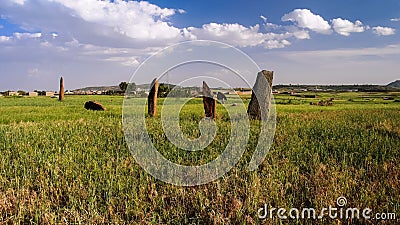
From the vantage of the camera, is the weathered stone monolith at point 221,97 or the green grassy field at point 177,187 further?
the weathered stone monolith at point 221,97

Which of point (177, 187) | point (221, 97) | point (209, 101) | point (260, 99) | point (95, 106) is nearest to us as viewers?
point (177, 187)

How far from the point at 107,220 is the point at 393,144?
7.37 meters

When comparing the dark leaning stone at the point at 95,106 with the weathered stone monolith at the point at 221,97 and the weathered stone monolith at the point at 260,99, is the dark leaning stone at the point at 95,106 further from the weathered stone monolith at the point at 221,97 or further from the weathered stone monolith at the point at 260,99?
the weathered stone monolith at the point at 260,99

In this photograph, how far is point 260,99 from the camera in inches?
593

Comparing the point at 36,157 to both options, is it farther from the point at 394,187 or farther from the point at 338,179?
the point at 394,187

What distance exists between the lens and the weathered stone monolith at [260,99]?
14938 millimetres

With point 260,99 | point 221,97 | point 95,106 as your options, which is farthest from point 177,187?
point 95,106

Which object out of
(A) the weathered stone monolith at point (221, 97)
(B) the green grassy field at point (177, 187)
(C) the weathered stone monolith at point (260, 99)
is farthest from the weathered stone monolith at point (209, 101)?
(B) the green grassy field at point (177, 187)

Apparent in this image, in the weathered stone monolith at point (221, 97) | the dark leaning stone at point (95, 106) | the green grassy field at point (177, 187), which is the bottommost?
the green grassy field at point (177, 187)

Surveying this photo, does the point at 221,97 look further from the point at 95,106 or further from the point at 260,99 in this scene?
the point at 95,106

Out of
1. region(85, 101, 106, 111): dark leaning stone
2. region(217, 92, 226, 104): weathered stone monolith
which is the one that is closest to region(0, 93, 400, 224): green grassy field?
region(217, 92, 226, 104): weathered stone monolith

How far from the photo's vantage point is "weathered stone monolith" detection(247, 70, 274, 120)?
14.9 meters

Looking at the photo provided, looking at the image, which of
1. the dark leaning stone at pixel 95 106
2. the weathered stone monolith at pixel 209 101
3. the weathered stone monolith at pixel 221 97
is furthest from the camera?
the dark leaning stone at pixel 95 106

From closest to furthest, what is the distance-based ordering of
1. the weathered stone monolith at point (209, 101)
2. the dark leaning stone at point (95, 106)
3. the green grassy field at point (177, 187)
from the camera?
the green grassy field at point (177, 187) → the weathered stone monolith at point (209, 101) → the dark leaning stone at point (95, 106)
